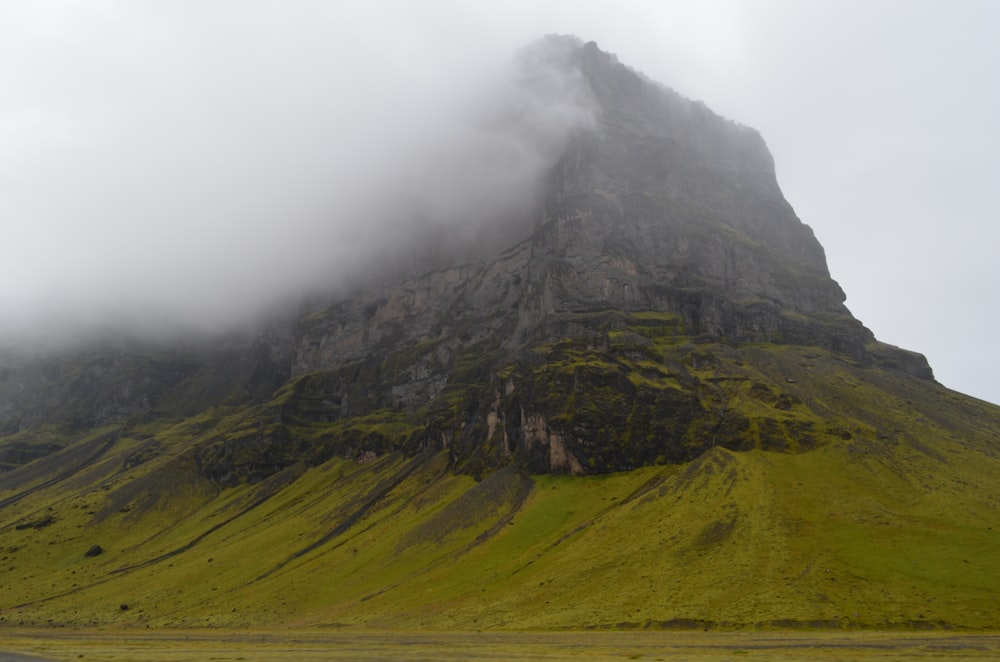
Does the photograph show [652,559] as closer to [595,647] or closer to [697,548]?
[697,548]

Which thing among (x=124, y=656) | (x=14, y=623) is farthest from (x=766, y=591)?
(x=14, y=623)

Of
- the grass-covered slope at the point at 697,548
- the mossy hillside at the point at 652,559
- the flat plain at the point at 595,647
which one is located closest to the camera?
the flat plain at the point at 595,647

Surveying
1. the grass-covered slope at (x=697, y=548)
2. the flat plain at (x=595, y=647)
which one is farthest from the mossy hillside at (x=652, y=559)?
the flat plain at (x=595, y=647)

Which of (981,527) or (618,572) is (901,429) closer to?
(981,527)

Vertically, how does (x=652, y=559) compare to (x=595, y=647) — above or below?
below

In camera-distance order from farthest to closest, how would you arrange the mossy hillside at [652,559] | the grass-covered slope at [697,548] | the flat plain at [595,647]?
1. the grass-covered slope at [697,548]
2. the mossy hillside at [652,559]
3. the flat plain at [595,647]

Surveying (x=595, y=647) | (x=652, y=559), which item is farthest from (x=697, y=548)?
(x=595, y=647)

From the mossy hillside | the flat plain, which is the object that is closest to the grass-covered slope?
the mossy hillside

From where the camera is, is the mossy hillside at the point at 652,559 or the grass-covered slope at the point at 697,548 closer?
the mossy hillside at the point at 652,559

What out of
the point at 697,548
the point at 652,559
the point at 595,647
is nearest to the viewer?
the point at 595,647

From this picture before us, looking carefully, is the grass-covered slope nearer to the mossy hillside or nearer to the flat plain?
the mossy hillside

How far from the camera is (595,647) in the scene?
241 feet

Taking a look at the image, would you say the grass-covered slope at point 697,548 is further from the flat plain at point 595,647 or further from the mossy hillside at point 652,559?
the flat plain at point 595,647

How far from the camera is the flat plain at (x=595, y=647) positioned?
60844 mm
